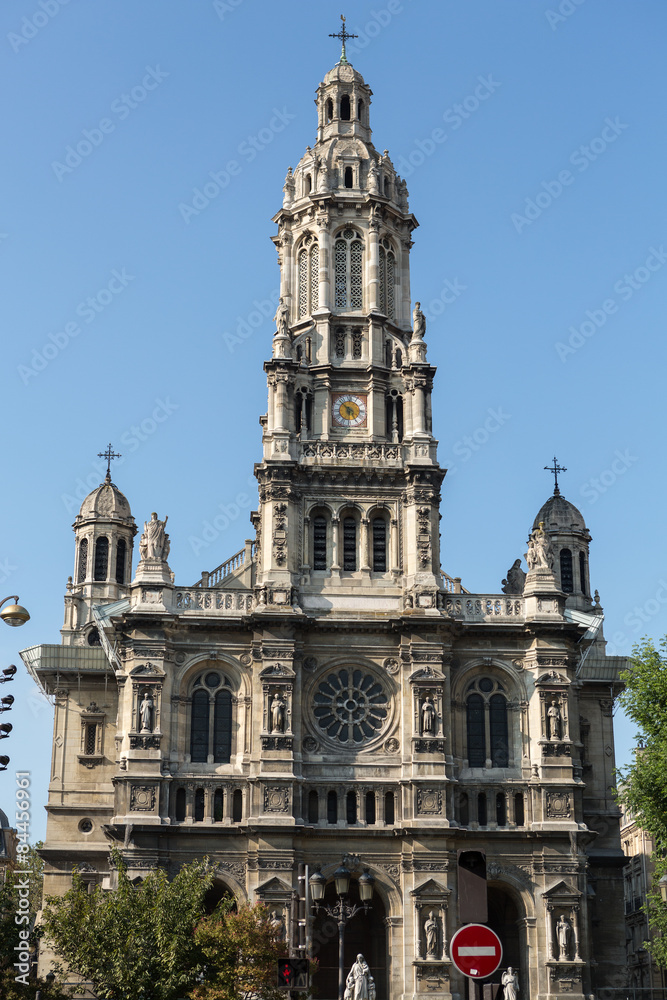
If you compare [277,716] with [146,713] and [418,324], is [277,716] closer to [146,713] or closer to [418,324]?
[146,713]

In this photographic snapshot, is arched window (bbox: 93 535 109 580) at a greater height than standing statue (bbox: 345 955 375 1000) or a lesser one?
greater

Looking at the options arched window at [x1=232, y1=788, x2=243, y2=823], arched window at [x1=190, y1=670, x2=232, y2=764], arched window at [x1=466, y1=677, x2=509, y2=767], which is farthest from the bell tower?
arched window at [x1=232, y1=788, x2=243, y2=823]

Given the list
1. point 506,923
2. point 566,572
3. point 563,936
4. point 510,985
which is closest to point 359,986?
point 510,985

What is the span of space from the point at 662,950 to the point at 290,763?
1828 centimetres

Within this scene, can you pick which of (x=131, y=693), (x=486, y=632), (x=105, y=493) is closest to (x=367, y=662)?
(x=486, y=632)

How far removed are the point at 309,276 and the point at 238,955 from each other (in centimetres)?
3714

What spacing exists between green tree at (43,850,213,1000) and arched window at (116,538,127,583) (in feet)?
114

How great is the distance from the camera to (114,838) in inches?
2363

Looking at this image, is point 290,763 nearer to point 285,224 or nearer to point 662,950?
point 662,950

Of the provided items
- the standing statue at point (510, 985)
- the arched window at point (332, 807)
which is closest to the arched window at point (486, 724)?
the arched window at point (332, 807)

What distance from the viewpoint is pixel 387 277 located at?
73375 mm

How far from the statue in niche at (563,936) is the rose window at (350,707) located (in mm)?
11642

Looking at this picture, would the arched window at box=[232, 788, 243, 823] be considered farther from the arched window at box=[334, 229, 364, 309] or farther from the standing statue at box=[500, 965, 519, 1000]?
the arched window at box=[334, 229, 364, 309]

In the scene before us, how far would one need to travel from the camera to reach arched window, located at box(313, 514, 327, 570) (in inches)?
2574
